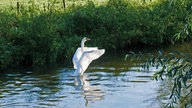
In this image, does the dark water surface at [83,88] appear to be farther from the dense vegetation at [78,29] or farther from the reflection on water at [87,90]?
the dense vegetation at [78,29]

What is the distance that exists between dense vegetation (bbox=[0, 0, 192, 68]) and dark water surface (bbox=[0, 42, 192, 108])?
116 cm

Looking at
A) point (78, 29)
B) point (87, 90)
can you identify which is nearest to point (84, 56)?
point (87, 90)

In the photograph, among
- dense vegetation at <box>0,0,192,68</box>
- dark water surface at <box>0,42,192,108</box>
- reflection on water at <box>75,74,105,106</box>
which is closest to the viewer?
dark water surface at <box>0,42,192,108</box>

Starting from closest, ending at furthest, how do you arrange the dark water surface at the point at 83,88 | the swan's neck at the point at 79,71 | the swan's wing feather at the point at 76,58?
the dark water surface at the point at 83,88 → the swan's neck at the point at 79,71 → the swan's wing feather at the point at 76,58

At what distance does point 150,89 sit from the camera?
13.7 metres

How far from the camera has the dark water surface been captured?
12484 millimetres

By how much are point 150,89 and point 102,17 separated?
31.4 ft

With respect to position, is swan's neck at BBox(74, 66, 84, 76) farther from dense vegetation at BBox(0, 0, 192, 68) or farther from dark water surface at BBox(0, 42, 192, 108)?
dense vegetation at BBox(0, 0, 192, 68)

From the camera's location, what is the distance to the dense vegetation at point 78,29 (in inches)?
754

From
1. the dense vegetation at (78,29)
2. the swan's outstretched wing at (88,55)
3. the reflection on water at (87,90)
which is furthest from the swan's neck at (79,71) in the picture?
the dense vegetation at (78,29)

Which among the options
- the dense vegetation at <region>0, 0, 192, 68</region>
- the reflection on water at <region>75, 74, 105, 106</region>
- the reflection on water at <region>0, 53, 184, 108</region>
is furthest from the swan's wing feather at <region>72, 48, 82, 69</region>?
the dense vegetation at <region>0, 0, 192, 68</region>

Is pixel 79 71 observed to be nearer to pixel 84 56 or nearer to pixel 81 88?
pixel 84 56

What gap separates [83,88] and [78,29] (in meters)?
8.71

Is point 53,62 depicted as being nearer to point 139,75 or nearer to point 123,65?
point 123,65
